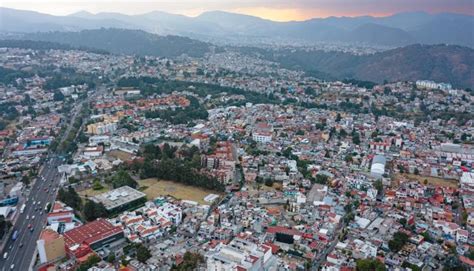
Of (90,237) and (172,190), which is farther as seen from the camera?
(172,190)

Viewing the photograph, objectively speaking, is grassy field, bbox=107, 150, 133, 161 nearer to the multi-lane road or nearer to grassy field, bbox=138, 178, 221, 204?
the multi-lane road

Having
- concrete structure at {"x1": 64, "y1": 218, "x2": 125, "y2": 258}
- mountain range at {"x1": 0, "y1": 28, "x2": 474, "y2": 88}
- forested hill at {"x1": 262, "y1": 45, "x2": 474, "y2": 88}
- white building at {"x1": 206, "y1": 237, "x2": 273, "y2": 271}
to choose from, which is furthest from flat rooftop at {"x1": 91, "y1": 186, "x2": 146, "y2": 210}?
forested hill at {"x1": 262, "y1": 45, "x2": 474, "y2": 88}

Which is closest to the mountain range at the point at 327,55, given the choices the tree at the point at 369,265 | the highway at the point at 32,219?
the highway at the point at 32,219

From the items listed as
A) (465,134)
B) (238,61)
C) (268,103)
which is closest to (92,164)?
(268,103)

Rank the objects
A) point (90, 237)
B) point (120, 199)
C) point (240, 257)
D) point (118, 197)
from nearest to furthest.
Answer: point (240, 257) < point (90, 237) < point (120, 199) < point (118, 197)

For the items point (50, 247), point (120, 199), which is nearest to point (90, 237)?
point (50, 247)

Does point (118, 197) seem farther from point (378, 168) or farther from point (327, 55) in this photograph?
point (327, 55)

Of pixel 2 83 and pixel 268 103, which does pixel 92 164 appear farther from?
pixel 2 83
